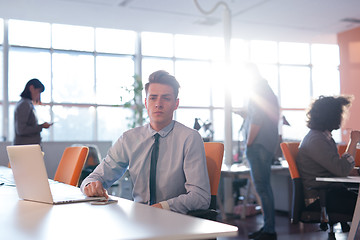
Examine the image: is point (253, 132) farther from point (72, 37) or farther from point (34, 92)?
point (72, 37)

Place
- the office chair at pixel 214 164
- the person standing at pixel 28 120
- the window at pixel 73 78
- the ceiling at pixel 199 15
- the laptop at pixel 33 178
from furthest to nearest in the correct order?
the window at pixel 73 78 < the ceiling at pixel 199 15 < the person standing at pixel 28 120 < the office chair at pixel 214 164 < the laptop at pixel 33 178

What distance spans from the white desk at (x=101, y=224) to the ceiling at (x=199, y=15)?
550 centimetres

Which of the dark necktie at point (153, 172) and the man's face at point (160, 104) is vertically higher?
the man's face at point (160, 104)

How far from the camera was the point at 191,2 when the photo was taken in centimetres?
702

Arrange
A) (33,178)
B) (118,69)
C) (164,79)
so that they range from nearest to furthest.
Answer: (33,178)
(164,79)
(118,69)

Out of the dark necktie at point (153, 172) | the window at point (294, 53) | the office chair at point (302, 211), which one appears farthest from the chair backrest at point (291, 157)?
the window at point (294, 53)

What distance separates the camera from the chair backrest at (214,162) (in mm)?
2005

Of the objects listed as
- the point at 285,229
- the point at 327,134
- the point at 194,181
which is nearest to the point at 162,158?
the point at 194,181

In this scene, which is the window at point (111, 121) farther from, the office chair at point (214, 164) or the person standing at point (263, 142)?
the office chair at point (214, 164)

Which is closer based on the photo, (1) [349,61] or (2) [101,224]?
(2) [101,224]

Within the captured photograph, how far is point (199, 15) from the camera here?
7.76 metres

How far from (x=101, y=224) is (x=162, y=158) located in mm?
849

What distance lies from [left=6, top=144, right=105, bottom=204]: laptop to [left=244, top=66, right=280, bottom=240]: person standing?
229 centimetres

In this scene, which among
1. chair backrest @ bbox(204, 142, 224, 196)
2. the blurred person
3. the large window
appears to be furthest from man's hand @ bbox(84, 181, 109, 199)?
the large window
